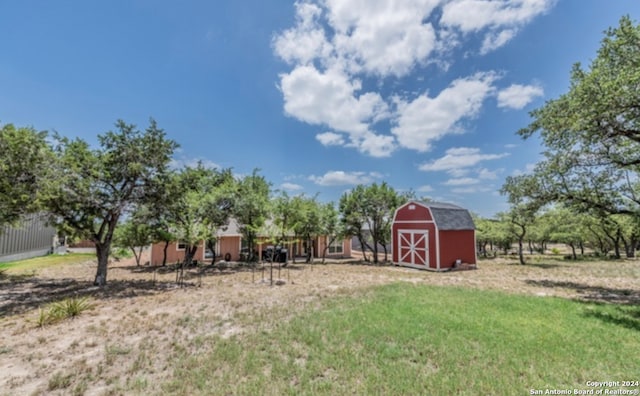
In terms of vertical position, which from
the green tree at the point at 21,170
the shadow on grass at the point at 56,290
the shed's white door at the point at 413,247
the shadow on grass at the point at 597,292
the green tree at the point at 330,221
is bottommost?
the shadow on grass at the point at 597,292

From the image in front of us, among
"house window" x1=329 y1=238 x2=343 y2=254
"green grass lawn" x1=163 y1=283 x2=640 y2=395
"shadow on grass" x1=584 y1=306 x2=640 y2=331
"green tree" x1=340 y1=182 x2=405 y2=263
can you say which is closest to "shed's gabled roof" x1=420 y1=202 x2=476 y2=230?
"green tree" x1=340 y1=182 x2=405 y2=263

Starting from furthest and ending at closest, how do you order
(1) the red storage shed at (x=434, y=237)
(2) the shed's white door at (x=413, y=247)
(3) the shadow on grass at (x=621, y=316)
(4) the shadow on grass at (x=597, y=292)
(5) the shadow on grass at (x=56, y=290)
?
(2) the shed's white door at (x=413, y=247) → (1) the red storage shed at (x=434, y=237) → (4) the shadow on grass at (x=597, y=292) → (5) the shadow on grass at (x=56, y=290) → (3) the shadow on grass at (x=621, y=316)

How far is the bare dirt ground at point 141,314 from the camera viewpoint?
402 centimetres

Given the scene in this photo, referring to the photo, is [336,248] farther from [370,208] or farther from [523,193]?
[523,193]

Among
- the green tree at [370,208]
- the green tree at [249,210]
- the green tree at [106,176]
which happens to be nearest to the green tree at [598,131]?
the green tree at [370,208]

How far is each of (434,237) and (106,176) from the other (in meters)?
16.5

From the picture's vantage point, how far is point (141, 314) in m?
6.97

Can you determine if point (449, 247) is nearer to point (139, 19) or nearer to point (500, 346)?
point (500, 346)

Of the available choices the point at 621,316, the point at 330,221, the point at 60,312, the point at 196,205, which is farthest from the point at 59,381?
the point at 330,221

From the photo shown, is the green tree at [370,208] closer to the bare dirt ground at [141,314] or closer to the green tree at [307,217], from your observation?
the green tree at [307,217]

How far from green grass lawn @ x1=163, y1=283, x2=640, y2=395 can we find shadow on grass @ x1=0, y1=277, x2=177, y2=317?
6238 millimetres

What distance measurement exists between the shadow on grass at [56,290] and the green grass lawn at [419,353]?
6.24 metres

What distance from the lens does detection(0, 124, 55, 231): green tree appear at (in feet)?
26.7

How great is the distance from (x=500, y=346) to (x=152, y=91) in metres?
16.7
